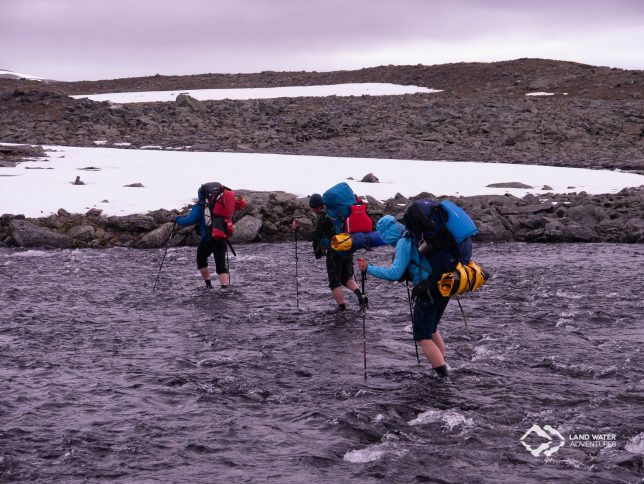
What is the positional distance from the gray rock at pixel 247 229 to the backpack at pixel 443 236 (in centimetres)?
1316

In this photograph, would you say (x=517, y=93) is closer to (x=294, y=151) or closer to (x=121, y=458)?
(x=294, y=151)

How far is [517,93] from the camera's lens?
5878 centimetres

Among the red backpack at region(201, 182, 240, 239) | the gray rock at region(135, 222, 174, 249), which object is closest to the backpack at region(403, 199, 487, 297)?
the red backpack at region(201, 182, 240, 239)

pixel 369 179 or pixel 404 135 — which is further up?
pixel 404 135

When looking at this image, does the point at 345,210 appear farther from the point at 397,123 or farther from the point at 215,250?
the point at 397,123

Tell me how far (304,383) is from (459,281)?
8.66 feet

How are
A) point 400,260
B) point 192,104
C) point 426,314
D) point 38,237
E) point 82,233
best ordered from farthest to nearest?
point 192,104
point 82,233
point 38,237
point 426,314
point 400,260

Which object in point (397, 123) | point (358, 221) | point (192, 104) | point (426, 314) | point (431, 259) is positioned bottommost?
point (426, 314)

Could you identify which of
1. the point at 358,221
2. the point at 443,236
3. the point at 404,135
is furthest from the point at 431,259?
the point at 404,135

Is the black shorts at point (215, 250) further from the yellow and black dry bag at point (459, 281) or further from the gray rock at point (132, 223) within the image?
the yellow and black dry bag at point (459, 281)

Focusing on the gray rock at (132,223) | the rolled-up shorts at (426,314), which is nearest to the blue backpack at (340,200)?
the rolled-up shorts at (426,314)

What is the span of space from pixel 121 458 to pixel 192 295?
8424 mm

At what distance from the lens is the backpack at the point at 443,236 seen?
9938 mm

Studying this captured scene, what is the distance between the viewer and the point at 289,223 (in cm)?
2400
